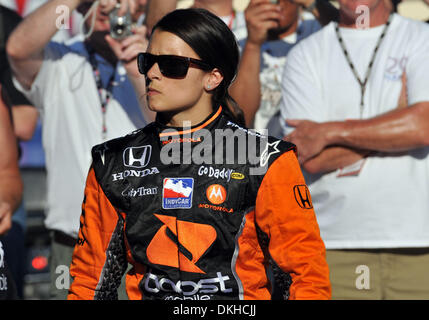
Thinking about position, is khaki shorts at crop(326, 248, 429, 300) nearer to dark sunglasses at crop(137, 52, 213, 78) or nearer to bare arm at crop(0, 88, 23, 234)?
dark sunglasses at crop(137, 52, 213, 78)

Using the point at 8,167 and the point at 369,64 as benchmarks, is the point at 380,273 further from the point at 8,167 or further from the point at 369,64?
the point at 8,167

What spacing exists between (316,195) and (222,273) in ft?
5.54

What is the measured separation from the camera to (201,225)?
8.17 feet

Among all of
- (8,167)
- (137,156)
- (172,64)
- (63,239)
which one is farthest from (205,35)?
(8,167)

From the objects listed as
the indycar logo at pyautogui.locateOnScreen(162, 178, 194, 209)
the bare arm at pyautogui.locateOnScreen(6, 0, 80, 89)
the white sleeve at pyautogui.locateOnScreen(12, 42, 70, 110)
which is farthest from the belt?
the indycar logo at pyautogui.locateOnScreen(162, 178, 194, 209)

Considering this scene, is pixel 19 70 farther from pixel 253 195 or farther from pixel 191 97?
pixel 253 195

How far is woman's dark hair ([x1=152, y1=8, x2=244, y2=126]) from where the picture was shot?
2602mm

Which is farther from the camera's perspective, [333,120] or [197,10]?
[333,120]

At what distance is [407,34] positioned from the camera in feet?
13.2

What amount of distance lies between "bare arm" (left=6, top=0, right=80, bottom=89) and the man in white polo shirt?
149 centimetres

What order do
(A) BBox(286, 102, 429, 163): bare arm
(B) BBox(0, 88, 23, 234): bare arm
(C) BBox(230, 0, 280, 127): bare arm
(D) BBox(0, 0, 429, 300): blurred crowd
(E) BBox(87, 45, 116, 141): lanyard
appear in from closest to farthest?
1. (A) BBox(286, 102, 429, 163): bare arm
2. (D) BBox(0, 0, 429, 300): blurred crowd
3. (C) BBox(230, 0, 280, 127): bare arm
4. (E) BBox(87, 45, 116, 141): lanyard
5. (B) BBox(0, 88, 23, 234): bare arm

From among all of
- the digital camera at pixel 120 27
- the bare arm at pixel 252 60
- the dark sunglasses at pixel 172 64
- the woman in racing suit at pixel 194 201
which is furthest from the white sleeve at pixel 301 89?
the dark sunglasses at pixel 172 64

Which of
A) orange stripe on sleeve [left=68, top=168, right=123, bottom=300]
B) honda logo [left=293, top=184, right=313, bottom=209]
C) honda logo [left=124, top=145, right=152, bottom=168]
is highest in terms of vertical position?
honda logo [left=124, top=145, right=152, bottom=168]
